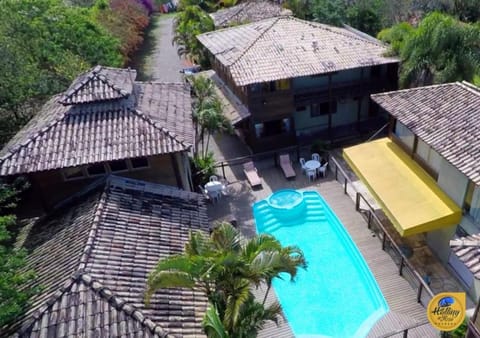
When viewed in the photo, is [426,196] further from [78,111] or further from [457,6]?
[457,6]

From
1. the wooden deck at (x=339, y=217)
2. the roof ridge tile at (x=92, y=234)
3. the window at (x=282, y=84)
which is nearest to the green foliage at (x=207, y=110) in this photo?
the wooden deck at (x=339, y=217)

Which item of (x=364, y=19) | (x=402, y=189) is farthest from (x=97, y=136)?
(x=364, y=19)

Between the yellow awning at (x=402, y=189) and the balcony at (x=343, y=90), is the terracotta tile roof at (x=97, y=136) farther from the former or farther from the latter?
the balcony at (x=343, y=90)

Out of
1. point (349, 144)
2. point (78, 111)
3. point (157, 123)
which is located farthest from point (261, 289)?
point (349, 144)

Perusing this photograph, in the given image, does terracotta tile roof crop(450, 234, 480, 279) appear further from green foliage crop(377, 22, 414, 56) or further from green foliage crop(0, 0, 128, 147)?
green foliage crop(0, 0, 128, 147)

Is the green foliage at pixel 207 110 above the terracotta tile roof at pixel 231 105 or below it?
above

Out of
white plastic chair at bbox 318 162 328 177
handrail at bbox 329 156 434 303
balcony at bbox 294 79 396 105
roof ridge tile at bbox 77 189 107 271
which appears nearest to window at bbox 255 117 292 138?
balcony at bbox 294 79 396 105
